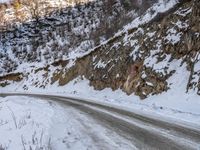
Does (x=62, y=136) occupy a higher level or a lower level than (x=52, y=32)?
lower

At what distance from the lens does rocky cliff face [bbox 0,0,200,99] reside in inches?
687

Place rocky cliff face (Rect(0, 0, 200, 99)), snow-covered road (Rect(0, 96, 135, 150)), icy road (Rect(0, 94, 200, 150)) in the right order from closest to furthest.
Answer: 1. icy road (Rect(0, 94, 200, 150))
2. snow-covered road (Rect(0, 96, 135, 150))
3. rocky cliff face (Rect(0, 0, 200, 99))

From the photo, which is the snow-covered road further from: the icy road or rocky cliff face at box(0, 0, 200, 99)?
rocky cliff face at box(0, 0, 200, 99)

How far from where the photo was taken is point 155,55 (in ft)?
66.8

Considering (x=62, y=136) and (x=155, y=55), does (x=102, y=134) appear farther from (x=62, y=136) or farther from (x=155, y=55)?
(x=155, y=55)

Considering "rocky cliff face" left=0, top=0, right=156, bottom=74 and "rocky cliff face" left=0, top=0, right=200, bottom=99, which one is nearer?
"rocky cliff face" left=0, top=0, right=200, bottom=99

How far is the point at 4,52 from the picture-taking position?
71562 mm

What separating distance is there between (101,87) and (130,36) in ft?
14.7

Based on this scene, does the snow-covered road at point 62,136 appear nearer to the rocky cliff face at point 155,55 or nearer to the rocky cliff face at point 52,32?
the rocky cliff face at point 155,55

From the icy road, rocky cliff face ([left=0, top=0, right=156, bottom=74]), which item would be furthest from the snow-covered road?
rocky cliff face ([left=0, top=0, right=156, bottom=74])

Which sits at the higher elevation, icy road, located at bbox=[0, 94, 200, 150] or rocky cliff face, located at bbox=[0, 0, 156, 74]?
rocky cliff face, located at bbox=[0, 0, 156, 74]

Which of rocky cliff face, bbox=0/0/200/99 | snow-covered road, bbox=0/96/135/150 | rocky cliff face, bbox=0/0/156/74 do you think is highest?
rocky cliff face, bbox=0/0/156/74

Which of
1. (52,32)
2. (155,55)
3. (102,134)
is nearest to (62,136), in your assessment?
(102,134)

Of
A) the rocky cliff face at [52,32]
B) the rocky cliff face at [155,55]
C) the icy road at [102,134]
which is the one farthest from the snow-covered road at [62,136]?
the rocky cliff face at [52,32]
